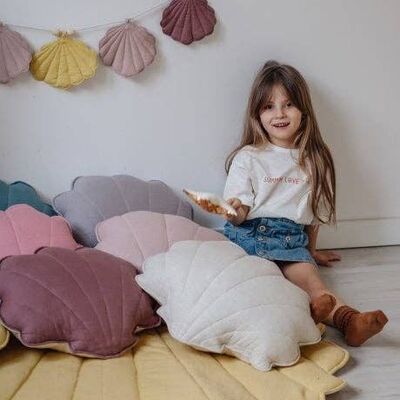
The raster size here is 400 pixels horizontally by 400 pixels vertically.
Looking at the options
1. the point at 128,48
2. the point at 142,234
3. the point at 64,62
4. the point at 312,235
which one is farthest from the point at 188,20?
the point at 312,235

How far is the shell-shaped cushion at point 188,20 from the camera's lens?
1.22 metres

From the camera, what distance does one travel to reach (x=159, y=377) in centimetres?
79

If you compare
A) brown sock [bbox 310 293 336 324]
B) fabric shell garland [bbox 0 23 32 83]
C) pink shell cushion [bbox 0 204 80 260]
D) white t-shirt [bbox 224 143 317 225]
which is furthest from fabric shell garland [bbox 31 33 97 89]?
brown sock [bbox 310 293 336 324]

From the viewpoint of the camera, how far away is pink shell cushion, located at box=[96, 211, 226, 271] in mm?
1045

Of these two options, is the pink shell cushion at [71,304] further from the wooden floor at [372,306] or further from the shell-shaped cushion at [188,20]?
the shell-shaped cushion at [188,20]

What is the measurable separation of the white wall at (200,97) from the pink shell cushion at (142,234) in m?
0.23

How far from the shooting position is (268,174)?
1250mm

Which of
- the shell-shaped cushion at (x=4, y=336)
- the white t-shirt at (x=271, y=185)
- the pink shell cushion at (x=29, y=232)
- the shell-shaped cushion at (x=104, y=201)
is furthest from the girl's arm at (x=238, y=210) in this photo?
the shell-shaped cushion at (x=4, y=336)

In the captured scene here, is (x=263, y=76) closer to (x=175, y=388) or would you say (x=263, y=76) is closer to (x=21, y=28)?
(x=21, y=28)

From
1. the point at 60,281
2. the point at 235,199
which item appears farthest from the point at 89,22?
the point at 60,281

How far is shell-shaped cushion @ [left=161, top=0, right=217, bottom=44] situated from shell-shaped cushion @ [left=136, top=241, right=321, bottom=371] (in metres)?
0.59

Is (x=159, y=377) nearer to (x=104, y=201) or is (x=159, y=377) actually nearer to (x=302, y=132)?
(x=104, y=201)

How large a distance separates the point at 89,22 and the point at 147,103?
0.24 m

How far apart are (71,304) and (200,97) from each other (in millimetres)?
686
